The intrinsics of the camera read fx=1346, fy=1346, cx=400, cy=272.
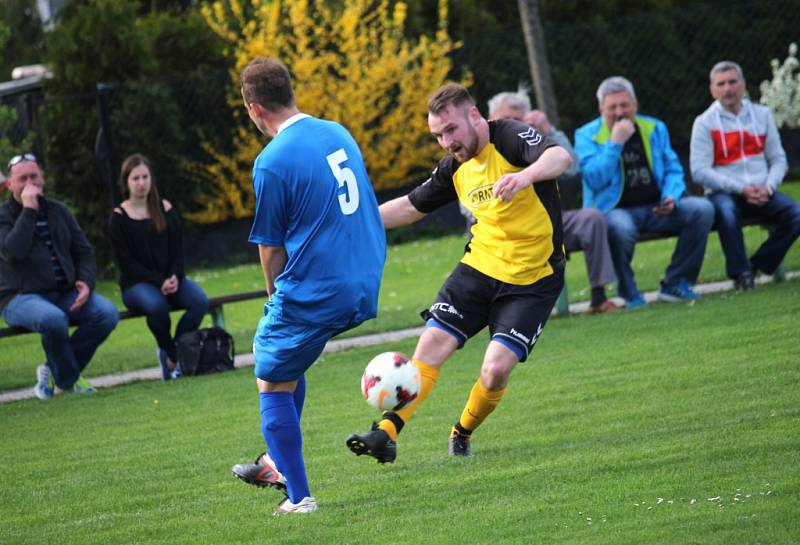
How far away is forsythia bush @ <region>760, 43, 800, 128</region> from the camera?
72.0 feet

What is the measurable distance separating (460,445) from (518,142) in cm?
159

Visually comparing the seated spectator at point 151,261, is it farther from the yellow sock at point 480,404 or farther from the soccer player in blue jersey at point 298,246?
the soccer player in blue jersey at point 298,246

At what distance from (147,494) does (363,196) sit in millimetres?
1971

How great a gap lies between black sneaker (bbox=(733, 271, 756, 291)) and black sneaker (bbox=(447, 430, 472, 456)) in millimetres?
6012

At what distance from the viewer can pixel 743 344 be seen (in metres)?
9.30

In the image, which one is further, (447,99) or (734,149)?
(734,149)

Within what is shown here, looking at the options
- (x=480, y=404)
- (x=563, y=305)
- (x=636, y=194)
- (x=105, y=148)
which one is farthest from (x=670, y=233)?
(x=105, y=148)

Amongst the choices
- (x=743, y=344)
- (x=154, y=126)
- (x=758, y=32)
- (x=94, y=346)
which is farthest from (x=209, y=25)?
(x=743, y=344)

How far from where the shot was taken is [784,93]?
22.1 m

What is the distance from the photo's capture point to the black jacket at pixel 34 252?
Result: 10633 mm

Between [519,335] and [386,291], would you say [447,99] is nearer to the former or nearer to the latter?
[519,335]

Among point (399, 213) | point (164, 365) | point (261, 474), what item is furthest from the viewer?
point (164, 365)

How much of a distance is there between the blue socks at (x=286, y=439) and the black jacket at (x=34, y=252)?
532 cm

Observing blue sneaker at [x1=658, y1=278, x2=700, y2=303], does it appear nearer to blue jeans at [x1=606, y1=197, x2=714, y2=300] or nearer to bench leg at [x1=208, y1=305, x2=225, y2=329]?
blue jeans at [x1=606, y1=197, x2=714, y2=300]
